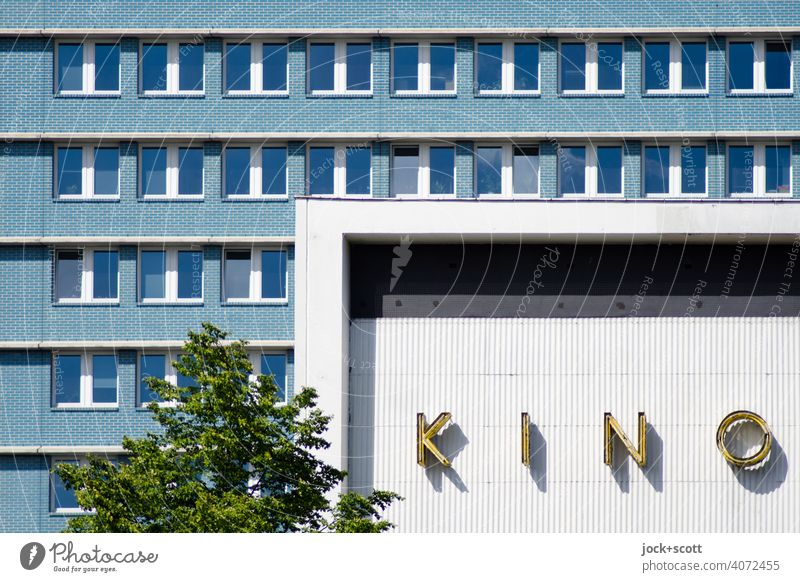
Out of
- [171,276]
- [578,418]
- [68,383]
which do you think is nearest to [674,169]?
[578,418]

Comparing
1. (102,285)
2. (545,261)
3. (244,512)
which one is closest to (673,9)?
(545,261)

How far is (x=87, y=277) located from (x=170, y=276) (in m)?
2.67

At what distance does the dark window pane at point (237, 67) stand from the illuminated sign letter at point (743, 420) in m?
18.4

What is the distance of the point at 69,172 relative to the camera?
43.6 metres

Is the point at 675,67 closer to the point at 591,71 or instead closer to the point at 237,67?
the point at 591,71

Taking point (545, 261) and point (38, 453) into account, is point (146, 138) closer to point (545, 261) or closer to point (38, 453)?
point (38, 453)

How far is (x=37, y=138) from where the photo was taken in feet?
142

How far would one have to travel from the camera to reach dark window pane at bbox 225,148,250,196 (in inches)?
1704

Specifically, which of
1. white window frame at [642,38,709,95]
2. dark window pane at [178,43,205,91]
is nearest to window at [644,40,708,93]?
white window frame at [642,38,709,95]

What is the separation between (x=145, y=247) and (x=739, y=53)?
1967cm

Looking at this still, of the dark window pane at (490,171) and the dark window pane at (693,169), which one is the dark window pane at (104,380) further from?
the dark window pane at (693,169)

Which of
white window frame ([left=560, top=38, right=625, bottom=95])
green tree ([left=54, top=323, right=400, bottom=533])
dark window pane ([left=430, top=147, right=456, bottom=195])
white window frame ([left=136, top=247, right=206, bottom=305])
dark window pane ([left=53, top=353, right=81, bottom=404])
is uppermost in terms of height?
white window frame ([left=560, top=38, right=625, bottom=95])

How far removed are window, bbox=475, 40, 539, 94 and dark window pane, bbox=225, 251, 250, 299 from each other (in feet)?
30.1

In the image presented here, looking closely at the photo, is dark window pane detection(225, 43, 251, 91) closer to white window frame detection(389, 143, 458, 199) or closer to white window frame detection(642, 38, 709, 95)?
white window frame detection(389, 143, 458, 199)
